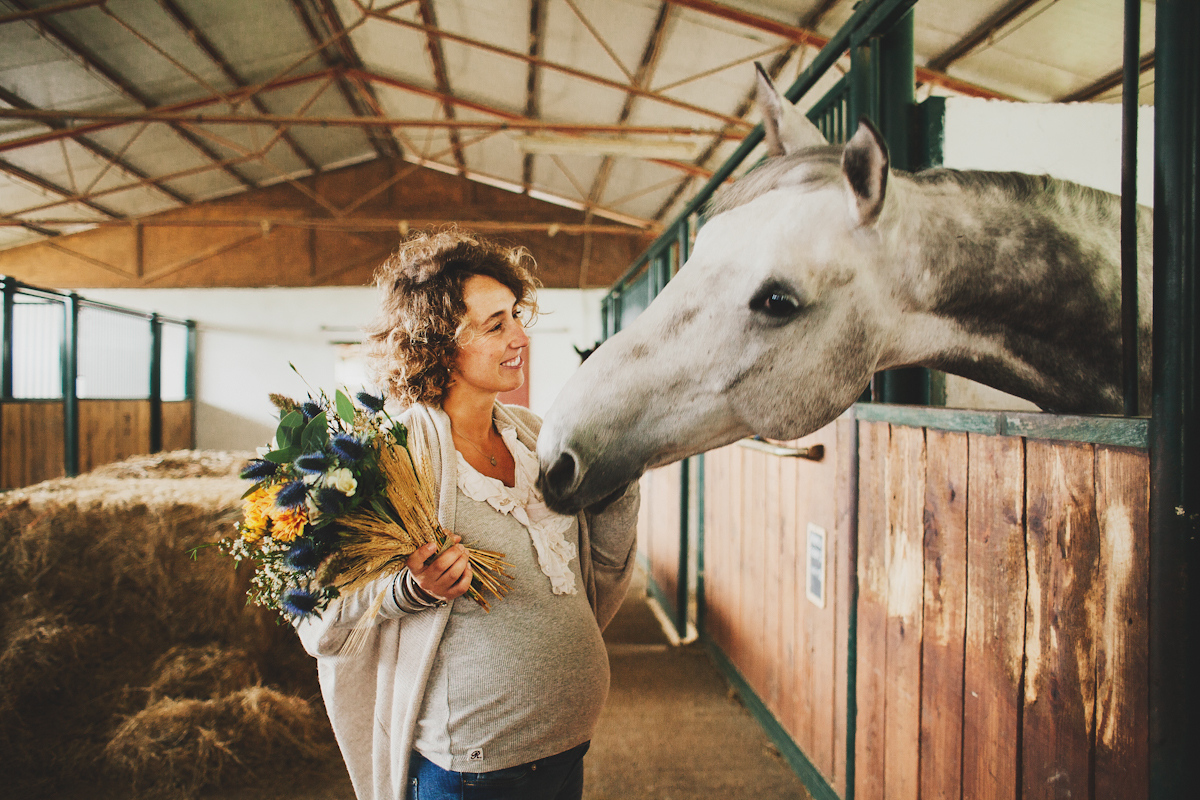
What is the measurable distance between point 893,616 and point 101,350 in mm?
8939

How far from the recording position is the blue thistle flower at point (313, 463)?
82 cm

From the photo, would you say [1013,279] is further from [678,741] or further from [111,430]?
[111,430]

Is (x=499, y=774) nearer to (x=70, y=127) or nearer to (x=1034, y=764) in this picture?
(x=1034, y=764)

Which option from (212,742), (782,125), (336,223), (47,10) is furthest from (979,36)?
(336,223)

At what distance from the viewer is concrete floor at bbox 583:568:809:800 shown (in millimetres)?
2064

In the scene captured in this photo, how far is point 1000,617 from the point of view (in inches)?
37.9

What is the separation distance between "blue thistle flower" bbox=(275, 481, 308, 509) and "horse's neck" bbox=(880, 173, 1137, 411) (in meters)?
0.88

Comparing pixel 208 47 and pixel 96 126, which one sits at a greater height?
pixel 208 47

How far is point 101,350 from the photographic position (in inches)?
279

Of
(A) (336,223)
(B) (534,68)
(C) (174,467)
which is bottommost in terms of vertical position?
(C) (174,467)

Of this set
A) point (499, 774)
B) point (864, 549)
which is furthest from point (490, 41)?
point (499, 774)

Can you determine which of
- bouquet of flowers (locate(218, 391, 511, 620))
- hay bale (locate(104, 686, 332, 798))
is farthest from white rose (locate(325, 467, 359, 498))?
hay bale (locate(104, 686, 332, 798))

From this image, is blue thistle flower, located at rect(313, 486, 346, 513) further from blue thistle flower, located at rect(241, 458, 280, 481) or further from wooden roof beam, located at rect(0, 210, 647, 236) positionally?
wooden roof beam, located at rect(0, 210, 647, 236)

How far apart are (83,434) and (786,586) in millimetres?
6947
